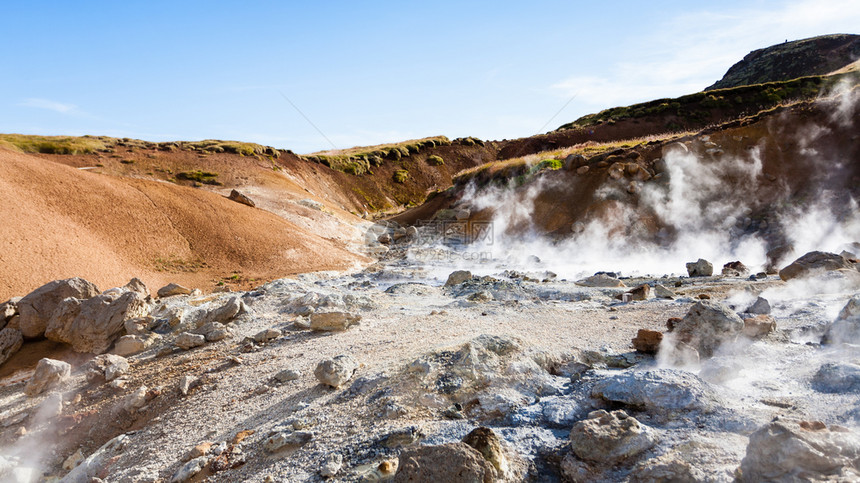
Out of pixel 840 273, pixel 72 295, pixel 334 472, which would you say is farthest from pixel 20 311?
pixel 840 273

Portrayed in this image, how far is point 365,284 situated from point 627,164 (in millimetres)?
11650

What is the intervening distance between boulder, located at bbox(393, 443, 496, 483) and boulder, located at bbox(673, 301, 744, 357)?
3157mm

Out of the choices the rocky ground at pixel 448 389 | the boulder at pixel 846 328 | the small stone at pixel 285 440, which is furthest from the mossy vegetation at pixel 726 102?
the small stone at pixel 285 440

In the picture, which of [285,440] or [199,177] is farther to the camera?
[199,177]

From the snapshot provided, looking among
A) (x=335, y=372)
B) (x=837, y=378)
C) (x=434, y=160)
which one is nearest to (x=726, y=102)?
(x=434, y=160)

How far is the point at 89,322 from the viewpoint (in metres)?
7.78

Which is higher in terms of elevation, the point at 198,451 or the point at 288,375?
the point at 288,375

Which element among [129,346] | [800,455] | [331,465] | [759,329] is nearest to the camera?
[800,455]

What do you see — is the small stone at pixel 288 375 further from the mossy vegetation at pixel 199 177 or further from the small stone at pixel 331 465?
the mossy vegetation at pixel 199 177

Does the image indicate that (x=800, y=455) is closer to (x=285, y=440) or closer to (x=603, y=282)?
(x=285, y=440)

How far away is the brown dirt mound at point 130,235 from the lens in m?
11.4

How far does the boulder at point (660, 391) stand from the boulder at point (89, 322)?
806 cm

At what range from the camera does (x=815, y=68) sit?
42.9 m

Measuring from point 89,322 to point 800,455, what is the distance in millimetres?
9573
